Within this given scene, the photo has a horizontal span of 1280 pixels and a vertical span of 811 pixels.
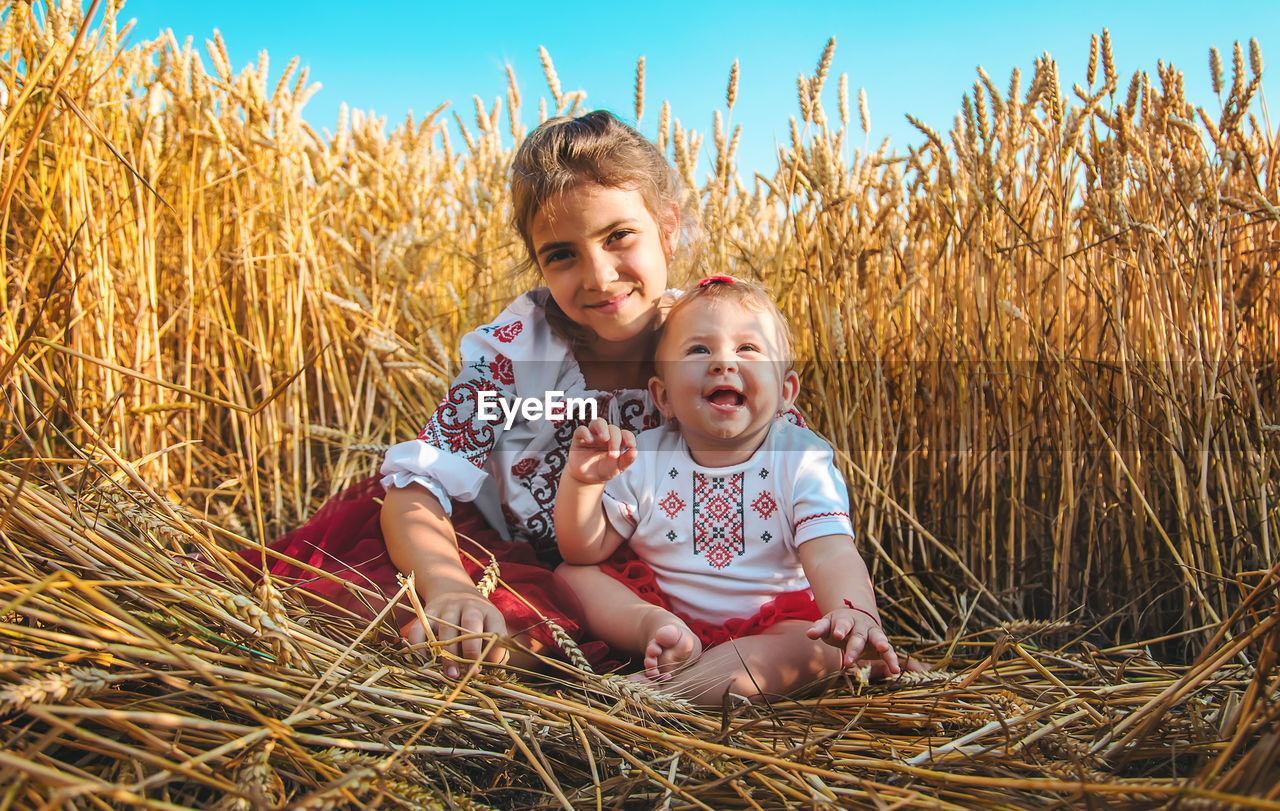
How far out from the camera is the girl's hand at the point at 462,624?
3.04 ft

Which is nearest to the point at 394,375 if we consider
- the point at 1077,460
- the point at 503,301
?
the point at 503,301

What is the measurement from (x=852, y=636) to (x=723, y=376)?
0.42m

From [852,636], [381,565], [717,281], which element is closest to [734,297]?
[717,281]

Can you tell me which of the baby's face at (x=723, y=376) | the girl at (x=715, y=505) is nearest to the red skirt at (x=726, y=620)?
the girl at (x=715, y=505)

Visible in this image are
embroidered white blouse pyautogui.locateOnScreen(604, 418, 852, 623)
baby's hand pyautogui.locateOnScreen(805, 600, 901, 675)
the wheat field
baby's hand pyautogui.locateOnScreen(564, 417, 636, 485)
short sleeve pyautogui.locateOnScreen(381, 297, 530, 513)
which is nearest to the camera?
the wheat field

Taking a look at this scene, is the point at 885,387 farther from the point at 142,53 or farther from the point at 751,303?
the point at 142,53

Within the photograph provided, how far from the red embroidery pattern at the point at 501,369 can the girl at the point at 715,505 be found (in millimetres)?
273

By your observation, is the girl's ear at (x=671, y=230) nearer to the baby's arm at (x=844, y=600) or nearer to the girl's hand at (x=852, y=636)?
the baby's arm at (x=844, y=600)

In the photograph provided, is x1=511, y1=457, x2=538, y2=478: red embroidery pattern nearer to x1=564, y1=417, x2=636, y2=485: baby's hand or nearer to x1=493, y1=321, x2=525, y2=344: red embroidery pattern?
x1=493, y1=321, x2=525, y2=344: red embroidery pattern

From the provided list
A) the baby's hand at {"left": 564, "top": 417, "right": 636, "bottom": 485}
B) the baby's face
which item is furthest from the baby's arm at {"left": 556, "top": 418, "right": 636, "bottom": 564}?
the baby's face

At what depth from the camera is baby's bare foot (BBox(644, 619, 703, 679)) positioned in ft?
3.03

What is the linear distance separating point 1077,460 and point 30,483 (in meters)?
1.50

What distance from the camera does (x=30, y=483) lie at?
0.80 m

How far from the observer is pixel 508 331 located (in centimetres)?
141
